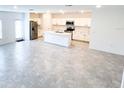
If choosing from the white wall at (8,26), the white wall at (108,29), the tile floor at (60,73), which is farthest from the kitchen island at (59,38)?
the tile floor at (60,73)

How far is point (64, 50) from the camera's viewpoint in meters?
7.51

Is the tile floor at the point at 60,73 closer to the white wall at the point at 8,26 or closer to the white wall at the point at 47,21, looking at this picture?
the white wall at the point at 8,26

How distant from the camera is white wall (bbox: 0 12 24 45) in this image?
8.32m

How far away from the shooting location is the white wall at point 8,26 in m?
8.32

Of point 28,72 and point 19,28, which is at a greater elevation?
point 19,28

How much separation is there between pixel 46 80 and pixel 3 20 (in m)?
6.15

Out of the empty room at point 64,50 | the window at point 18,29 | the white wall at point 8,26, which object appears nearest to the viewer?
the empty room at point 64,50

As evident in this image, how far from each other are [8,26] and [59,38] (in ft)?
11.6

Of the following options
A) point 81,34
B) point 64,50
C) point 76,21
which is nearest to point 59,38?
point 64,50

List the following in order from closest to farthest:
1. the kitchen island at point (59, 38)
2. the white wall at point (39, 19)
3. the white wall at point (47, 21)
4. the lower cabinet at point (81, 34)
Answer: the kitchen island at point (59, 38)
the lower cabinet at point (81, 34)
the white wall at point (39, 19)
the white wall at point (47, 21)

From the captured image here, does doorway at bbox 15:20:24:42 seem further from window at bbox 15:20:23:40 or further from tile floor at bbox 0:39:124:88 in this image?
tile floor at bbox 0:39:124:88

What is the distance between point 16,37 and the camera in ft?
32.5
